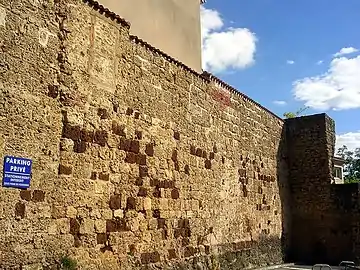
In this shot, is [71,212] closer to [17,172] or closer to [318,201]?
[17,172]

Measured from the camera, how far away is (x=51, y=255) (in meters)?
5.02

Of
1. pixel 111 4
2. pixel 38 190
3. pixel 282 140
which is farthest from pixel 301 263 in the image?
pixel 38 190

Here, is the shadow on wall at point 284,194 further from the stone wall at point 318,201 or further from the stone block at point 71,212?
Answer: the stone block at point 71,212

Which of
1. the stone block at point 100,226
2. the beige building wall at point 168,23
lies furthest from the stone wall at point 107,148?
the beige building wall at point 168,23

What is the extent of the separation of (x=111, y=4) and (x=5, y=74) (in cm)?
466

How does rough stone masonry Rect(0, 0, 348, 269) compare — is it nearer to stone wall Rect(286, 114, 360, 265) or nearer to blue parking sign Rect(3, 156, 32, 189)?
blue parking sign Rect(3, 156, 32, 189)

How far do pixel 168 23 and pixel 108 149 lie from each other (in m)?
5.88

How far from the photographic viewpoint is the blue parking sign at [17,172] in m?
4.63

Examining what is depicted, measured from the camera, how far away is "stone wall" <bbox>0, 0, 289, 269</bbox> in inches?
191

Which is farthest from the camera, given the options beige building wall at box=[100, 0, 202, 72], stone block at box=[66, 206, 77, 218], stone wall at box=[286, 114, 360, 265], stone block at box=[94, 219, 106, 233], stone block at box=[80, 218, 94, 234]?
stone wall at box=[286, 114, 360, 265]

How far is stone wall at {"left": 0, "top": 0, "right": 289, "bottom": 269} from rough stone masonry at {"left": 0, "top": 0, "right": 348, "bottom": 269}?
0.01 m

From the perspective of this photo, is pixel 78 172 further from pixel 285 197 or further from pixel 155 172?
pixel 285 197

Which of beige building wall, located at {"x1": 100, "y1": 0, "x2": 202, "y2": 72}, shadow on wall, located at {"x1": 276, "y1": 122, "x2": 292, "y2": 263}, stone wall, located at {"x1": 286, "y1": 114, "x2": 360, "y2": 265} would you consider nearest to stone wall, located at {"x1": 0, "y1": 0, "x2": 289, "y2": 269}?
beige building wall, located at {"x1": 100, "y1": 0, "x2": 202, "y2": 72}

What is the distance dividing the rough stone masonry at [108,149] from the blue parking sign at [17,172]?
0.07m
